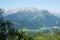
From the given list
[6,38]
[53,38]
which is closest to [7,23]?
[6,38]

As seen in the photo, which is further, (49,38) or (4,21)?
(49,38)

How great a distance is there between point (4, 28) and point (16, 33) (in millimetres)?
1604

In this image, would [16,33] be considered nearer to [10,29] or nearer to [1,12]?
[10,29]

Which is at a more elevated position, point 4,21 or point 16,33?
point 4,21

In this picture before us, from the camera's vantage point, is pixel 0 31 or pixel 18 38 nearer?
pixel 0 31

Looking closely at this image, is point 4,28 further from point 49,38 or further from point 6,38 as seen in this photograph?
point 49,38

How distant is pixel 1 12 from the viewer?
789 inches

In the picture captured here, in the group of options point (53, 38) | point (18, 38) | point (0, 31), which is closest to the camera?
point (0, 31)

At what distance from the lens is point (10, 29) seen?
1988 cm

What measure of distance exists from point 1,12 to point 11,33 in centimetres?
250

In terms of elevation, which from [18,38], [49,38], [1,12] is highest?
[1,12]

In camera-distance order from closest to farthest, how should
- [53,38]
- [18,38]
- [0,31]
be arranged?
[0,31] < [18,38] < [53,38]

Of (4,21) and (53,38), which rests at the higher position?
(4,21)

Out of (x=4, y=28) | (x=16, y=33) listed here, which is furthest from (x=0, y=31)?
(x=16, y=33)
